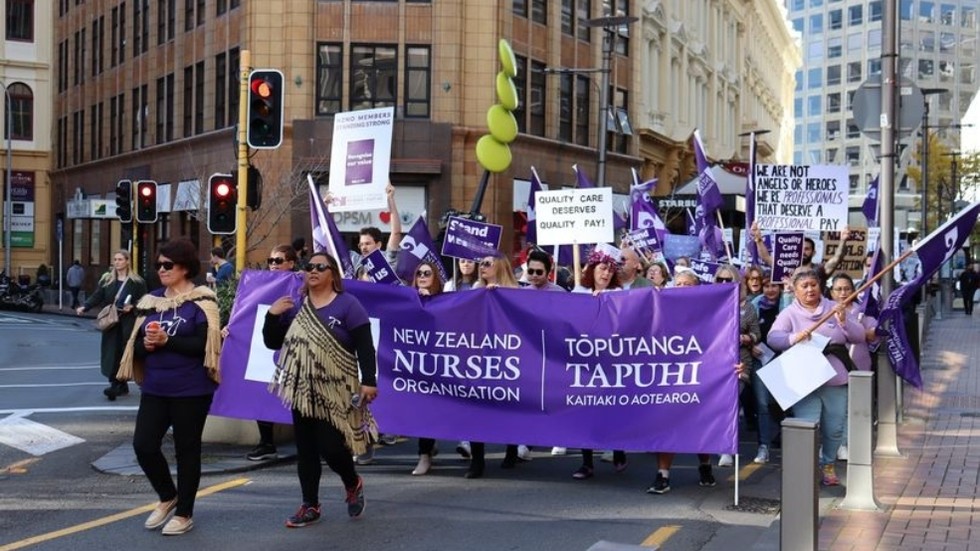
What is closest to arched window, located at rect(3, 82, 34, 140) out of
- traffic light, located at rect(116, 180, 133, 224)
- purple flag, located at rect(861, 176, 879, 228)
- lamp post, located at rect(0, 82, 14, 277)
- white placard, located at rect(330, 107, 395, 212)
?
lamp post, located at rect(0, 82, 14, 277)

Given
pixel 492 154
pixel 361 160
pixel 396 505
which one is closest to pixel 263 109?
pixel 361 160

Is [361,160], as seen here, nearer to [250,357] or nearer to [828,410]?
[250,357]

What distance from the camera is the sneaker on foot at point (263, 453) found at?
1065cm

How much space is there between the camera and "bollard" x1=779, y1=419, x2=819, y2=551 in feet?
21.1

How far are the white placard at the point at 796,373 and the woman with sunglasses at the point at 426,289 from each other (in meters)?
2.63

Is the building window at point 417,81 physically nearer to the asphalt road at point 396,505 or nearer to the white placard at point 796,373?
the asphalt road at point 396,505

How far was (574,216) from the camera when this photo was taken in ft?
46.9

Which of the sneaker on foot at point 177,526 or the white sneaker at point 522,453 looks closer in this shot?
the sneaker on foot at point 177,526

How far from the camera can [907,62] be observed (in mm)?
112250

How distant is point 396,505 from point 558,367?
1617mm

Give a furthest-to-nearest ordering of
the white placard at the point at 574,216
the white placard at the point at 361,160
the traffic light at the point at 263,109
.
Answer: the white placard at the point at 574,216 → the traffic light at the point at 263,109 → the white placard at the point at 361,160

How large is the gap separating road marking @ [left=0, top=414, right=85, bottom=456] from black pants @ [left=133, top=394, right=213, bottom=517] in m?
3.87

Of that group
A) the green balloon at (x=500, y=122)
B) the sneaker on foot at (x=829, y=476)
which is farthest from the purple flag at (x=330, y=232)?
the green balloon at (x=500, y=122)

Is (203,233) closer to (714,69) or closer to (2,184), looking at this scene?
(2,184)
